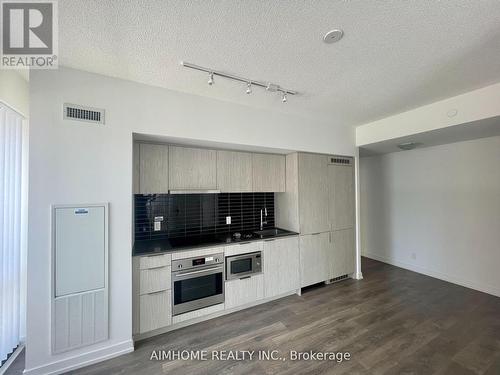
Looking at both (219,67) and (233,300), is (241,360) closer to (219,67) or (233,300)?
(233,300)

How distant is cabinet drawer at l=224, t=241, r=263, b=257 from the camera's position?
2.79 m

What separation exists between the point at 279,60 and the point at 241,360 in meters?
2.91

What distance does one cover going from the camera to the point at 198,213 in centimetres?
324

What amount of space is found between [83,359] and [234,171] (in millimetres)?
2588

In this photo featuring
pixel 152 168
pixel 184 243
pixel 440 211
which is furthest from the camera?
pixel 440 211

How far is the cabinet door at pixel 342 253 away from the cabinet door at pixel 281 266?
781 mm

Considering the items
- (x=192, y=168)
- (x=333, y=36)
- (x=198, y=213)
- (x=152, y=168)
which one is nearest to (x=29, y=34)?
(x=152, y=168)

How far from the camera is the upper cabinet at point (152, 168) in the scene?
98.7 inches

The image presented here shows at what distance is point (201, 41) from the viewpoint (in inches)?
65.8

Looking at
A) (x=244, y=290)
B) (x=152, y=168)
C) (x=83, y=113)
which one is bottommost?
(x=244, y=290)

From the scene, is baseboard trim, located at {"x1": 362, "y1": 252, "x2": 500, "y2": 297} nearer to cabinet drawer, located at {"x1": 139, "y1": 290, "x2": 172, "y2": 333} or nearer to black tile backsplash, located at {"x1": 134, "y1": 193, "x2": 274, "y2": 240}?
black tile backsplash, located at {"x1": 134, "y1": 193, "x2": 274, "y2": 240}

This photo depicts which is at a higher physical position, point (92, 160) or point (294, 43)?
point (294, 43)

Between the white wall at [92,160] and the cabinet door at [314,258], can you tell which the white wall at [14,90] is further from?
the cabinet door at [314,258]

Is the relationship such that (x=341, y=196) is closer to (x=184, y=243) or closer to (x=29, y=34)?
(x=184, y=243)
